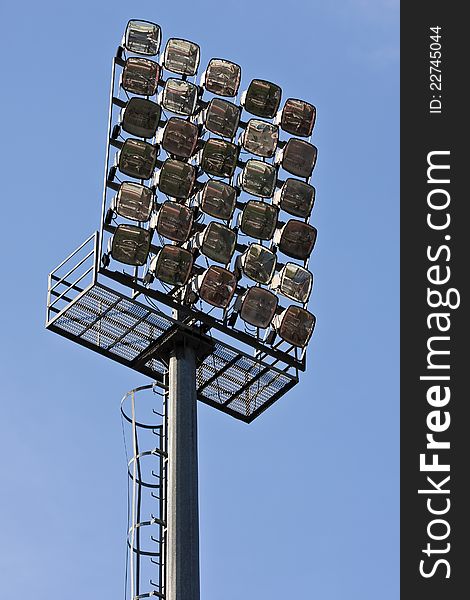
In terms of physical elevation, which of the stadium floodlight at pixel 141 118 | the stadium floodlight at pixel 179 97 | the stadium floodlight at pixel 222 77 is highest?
the stadium floodlight at pixel 222 77

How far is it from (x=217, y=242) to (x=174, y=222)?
0.84 metres

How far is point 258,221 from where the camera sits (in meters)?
35.4

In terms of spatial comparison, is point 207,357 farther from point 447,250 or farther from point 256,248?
point 447,250

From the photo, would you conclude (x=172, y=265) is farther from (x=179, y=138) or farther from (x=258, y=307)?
(x=179, y=138)

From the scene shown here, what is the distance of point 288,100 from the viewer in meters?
37.2

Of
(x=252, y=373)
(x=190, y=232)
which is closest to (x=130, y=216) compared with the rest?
(x=190, y=232)

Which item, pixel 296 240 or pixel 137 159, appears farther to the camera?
pixel 296 240

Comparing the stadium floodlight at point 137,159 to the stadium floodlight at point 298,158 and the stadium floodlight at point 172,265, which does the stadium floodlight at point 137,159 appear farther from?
the stadium floodlight at point 298,158

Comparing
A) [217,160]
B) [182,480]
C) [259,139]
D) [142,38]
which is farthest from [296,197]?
[182,480]

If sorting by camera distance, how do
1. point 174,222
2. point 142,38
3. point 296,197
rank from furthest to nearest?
1. point 142,38
2. point 296,197
3. point 174,222

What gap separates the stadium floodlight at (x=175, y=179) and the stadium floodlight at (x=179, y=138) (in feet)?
0.80

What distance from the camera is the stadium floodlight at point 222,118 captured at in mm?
36031

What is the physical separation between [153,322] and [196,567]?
4612 mm

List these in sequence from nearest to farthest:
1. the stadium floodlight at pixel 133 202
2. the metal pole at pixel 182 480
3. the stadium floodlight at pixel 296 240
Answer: the metal pole at pixel 182 480 → the stadium floodlight at pixel 133 202 → the stadium floodlight at pixel 296 240
